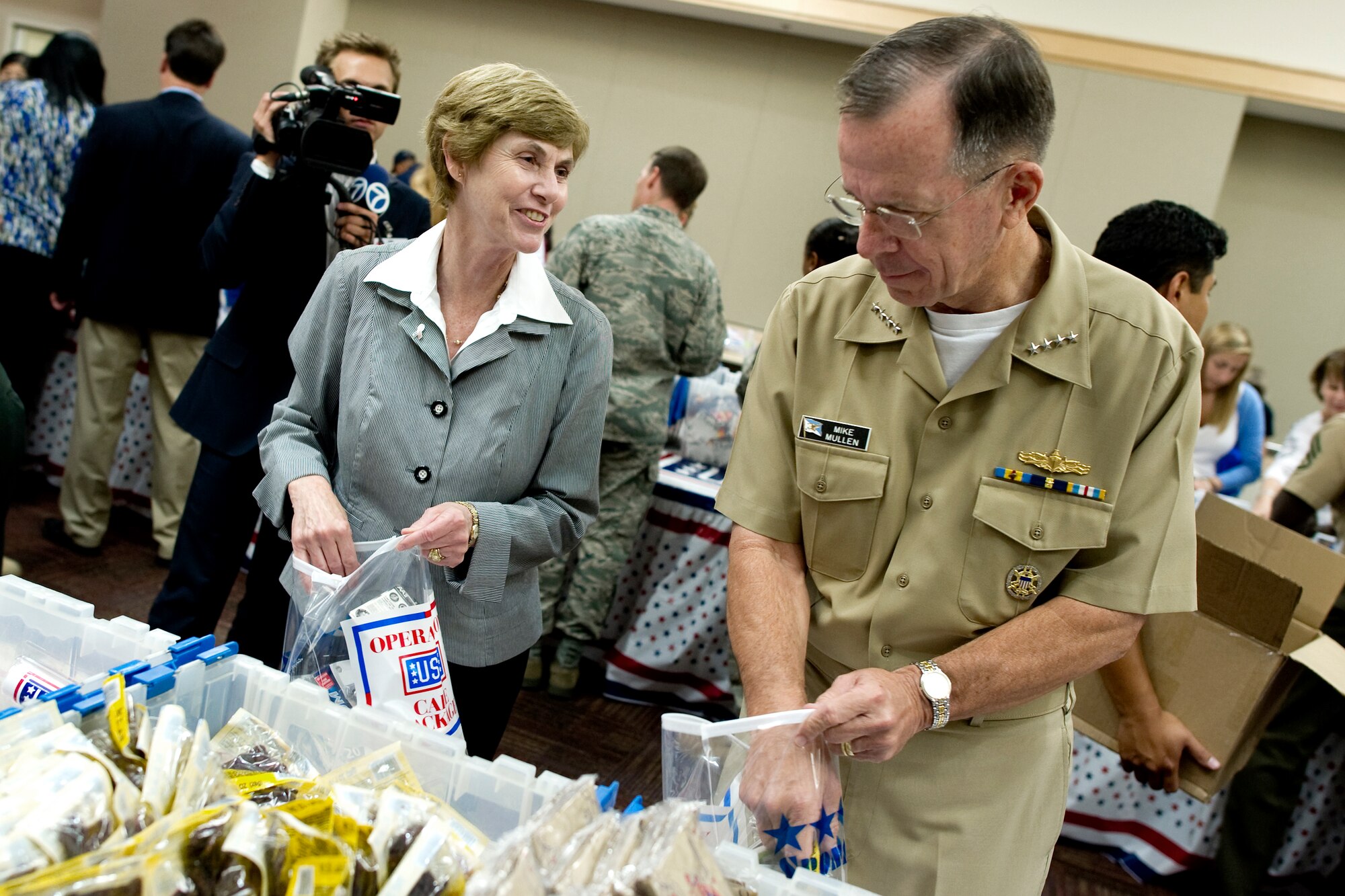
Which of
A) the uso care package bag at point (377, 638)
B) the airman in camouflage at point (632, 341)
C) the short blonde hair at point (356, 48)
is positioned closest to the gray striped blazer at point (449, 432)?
the uso care package bag at point (377, 638)

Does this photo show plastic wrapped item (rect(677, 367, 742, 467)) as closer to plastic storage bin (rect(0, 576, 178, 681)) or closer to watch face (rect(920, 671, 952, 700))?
watch face (rect(920, 671, 952, 700))

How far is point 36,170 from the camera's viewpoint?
355 cm

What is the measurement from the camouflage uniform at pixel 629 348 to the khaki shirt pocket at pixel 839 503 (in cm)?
185

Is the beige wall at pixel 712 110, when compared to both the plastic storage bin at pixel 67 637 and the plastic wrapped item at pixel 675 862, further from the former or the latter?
the plastic wrapped item at pixel 675 862

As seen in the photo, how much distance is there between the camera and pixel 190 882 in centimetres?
67

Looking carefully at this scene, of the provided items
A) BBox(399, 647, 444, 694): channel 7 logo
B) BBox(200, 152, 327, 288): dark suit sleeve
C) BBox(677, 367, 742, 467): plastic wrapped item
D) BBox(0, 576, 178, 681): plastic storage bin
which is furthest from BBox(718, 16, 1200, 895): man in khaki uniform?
BBox(677, 367, 742, 467): plastic wrapped item

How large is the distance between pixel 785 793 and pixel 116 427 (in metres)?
3.35

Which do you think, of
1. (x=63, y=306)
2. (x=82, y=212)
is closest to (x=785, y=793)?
(x=82, y=212)

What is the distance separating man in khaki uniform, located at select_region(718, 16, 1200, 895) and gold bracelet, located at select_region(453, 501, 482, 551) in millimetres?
339

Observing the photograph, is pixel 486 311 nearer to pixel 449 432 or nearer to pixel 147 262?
pixel 449 432

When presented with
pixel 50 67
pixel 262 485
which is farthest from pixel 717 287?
pixel 50 67

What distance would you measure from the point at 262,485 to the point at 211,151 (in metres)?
2.30

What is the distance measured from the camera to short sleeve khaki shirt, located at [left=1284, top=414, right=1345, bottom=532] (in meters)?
2.83

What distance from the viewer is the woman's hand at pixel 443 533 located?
1.20 m
